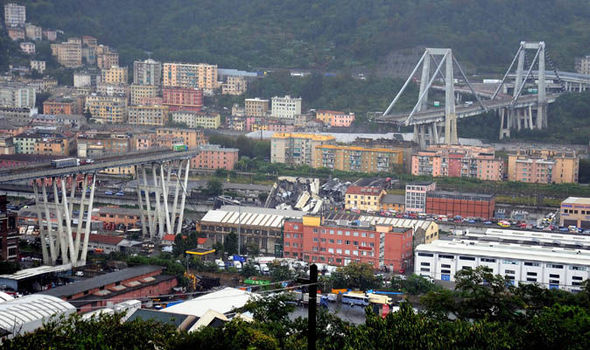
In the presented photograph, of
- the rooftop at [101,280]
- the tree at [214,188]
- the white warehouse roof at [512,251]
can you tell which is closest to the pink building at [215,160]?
the tree at [214,188]

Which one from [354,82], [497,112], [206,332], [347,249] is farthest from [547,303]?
[354,82]

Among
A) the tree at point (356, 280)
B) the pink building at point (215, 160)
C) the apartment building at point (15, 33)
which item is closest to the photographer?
the tree at point (356, 280)

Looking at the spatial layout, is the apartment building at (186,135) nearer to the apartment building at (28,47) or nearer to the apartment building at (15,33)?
the apartment building at (28,47)

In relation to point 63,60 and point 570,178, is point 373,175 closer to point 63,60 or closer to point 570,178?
point 570,178

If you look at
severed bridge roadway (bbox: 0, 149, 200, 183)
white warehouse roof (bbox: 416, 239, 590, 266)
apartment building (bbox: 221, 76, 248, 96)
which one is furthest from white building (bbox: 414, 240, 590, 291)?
apartment building (bbox: 221, 76, 248, 96)

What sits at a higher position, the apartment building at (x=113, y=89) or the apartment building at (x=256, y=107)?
the apartment building at (x=113, y=89)

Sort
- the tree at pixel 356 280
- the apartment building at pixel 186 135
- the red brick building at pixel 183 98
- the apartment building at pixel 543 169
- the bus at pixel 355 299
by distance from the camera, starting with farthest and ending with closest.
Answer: the red brick building at pixel 183 98 < the apartment building at pixel 186 135 < the apartment building at pixel 543 169 < the tree at pixel 356 280 < the bus at pixel 355 299
